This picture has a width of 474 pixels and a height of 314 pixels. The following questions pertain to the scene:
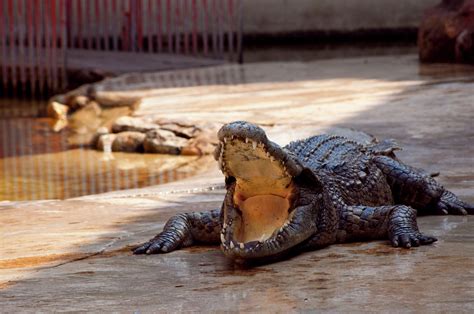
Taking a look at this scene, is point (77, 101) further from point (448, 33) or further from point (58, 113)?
point (448, 33)

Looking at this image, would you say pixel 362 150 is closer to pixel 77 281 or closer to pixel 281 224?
pixel 281 224

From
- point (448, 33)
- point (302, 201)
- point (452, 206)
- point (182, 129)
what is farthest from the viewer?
point (448, 33)

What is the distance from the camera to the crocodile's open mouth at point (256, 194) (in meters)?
3.67

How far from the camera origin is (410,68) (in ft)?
40.8

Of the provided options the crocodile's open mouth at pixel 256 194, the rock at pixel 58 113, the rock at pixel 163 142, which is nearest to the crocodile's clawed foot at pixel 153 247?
the crocodile's open mouth at pixel 256 194

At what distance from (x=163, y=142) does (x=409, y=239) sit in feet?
15.9

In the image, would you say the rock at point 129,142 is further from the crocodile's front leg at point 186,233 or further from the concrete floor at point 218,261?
the crocodile's front leg at point 186,233

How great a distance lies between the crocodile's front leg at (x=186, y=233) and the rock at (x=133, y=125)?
452 cm

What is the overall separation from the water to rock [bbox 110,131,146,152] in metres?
0.08

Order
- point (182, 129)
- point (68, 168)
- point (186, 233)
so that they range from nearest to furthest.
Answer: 1. point (186, 233)
2. point (68, 168)
3. point (182, 129)

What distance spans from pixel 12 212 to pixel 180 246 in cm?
153

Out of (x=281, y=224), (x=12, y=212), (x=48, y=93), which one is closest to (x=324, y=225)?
(x=281, y=224)

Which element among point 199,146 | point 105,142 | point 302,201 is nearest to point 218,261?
point 302,201

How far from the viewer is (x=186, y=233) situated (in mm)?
4328
